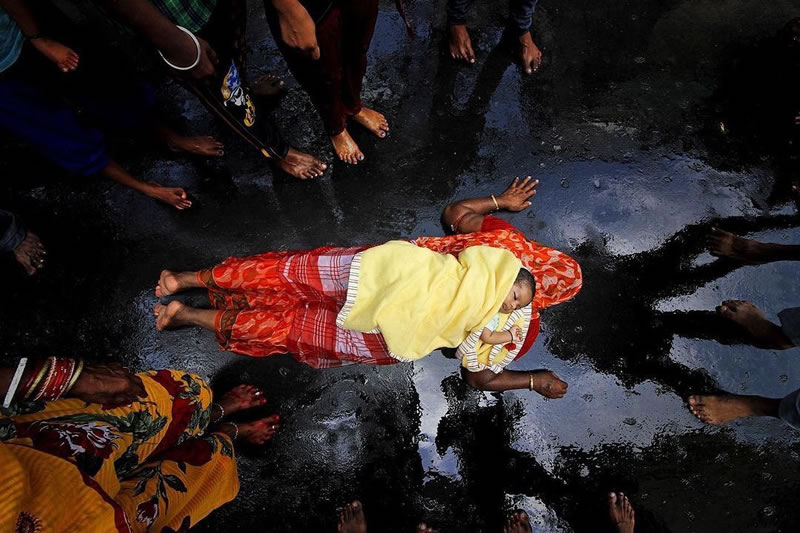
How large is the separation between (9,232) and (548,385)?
2.93m

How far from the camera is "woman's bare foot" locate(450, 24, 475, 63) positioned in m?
3.08

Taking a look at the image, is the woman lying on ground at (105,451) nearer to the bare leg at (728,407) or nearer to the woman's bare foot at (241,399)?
the woman's bare foot at (241,399)

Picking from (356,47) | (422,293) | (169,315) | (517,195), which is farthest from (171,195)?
(517,195)

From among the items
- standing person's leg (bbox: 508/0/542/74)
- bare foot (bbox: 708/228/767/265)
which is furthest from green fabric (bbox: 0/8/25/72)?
bare foot (bbox: 708/228/767/265)

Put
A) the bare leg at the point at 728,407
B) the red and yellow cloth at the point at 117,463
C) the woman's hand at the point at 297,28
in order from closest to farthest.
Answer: the red and yellow cloth at the point at 117,463, the woman's hand at the point at 297,28, the bare leg at the point at 728,407

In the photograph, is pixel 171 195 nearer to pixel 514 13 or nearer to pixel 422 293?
pixel 422 293

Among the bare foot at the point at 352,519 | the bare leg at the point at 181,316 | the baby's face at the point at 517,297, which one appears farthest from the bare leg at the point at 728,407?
the bare leg at the point at 181,316

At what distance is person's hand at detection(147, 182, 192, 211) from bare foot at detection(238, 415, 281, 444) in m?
1.29

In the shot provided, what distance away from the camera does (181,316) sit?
99.2 inches

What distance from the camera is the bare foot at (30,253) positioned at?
8.68ft

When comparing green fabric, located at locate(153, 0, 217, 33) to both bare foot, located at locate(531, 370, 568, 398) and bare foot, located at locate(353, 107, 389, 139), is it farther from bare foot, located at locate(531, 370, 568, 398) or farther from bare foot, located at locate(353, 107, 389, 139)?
bare foot, located at locate(531, 370, 568, 398)

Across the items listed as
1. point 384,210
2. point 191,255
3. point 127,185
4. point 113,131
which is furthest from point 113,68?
point 384,210

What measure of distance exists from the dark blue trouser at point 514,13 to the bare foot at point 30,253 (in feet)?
8.99

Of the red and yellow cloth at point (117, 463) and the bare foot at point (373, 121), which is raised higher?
the bare foot at point (373, 121)
